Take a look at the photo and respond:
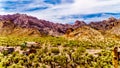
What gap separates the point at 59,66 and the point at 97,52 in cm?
1156

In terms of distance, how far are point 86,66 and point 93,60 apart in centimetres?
320

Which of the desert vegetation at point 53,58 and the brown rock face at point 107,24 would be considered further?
the brown rock face at point 107,24

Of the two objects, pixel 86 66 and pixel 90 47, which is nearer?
pixel 86 66

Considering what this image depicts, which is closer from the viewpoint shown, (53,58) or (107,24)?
(53,58)

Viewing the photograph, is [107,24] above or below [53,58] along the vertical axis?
below

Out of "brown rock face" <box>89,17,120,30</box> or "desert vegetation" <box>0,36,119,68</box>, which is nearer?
"desert vegetation" <box>0,36,119,68</box>

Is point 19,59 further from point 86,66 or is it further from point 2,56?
point 86,66

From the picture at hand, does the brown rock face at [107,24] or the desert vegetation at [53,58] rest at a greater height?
the desert vegetation at [53,58]

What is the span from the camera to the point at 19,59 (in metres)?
52.5

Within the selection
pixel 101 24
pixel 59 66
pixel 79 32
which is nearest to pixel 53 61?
pixel 59 66

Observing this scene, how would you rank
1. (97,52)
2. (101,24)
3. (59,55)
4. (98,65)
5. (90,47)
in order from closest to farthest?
(98,65), (59,55), (97,52), (90,47), (101,24)

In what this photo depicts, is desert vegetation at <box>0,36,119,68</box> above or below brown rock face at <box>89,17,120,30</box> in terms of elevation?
above

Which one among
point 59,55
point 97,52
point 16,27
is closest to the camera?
point 59,55

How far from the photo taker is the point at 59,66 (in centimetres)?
5156
